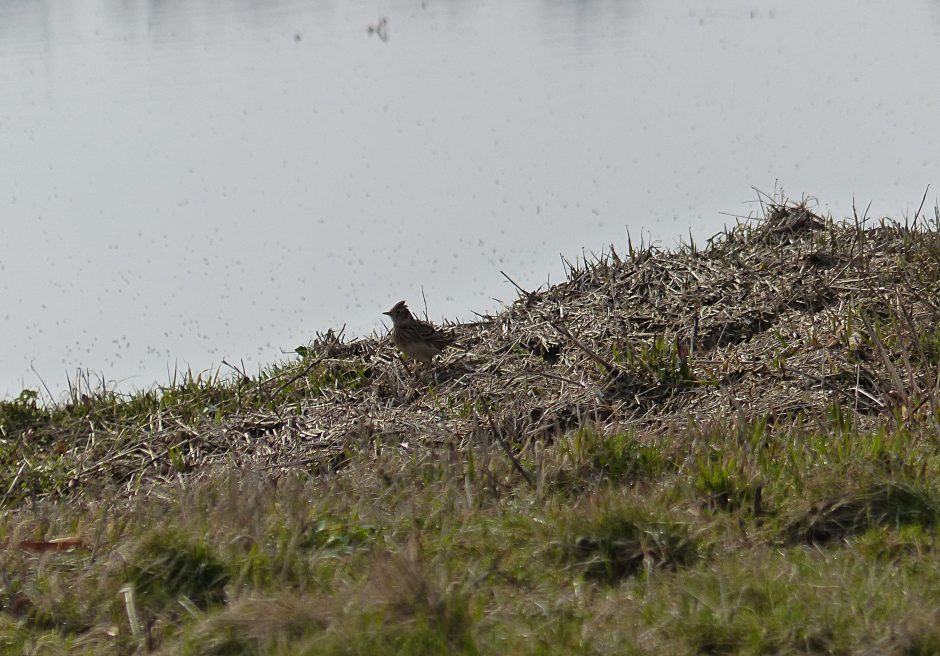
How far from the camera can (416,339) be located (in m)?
7.10

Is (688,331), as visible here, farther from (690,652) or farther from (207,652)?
(207,652)

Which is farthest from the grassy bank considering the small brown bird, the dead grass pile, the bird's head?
the bird's head

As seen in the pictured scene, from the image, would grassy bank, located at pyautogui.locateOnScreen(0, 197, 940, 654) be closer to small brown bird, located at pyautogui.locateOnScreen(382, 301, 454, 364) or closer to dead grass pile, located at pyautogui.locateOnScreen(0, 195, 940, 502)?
dead grass pile, located at pyautogui.locateOnScreen(0, 195, 940, 502)

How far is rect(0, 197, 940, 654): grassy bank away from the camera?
364cm

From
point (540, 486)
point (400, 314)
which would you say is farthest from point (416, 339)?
point (540, 486)

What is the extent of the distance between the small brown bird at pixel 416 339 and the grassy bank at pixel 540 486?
0.12 meters

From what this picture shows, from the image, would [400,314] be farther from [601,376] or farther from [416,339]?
[601,376]

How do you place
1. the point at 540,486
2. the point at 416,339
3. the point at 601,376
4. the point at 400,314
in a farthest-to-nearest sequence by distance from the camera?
the point at 400,314, the point at 416,339, the point at 601,376, the point at 540,486

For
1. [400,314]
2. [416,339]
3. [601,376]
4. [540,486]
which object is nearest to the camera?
[540,486]

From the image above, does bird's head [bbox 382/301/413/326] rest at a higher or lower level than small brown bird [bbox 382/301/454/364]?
higher

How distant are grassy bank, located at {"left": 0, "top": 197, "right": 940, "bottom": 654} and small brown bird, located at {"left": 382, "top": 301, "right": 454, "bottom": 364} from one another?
12cm

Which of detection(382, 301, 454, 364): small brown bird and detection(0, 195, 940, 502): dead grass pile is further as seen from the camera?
detection(382, 301, 454, 364): small brown bird

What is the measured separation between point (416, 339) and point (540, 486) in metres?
2.55

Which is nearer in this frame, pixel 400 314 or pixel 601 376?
pixel 601 376
